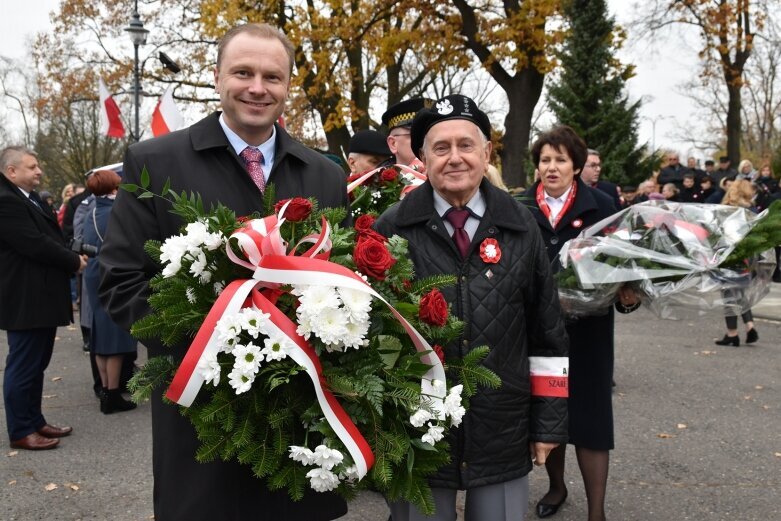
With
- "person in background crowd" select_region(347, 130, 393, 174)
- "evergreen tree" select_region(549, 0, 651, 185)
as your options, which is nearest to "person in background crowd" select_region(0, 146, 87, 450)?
"person in background crowd" select_region(347, 130, 393, 174)

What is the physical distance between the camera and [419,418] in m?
1.82

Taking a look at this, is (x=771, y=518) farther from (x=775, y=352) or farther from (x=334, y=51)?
(x=334, y=51)

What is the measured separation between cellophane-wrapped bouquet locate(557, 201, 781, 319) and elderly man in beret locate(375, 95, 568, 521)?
0.73 m

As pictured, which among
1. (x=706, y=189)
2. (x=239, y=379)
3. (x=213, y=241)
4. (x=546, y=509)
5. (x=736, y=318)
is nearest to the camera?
(x=239, y=379)

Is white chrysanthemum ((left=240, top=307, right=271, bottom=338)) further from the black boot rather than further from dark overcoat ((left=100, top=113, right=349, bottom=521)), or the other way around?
the black boot

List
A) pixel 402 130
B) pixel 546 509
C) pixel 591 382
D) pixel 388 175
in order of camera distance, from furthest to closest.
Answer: pixel 402 130 → pixel 388 175 → pixel 546 509 → pixel 591 382

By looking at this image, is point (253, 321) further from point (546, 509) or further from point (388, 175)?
point (546, 509)

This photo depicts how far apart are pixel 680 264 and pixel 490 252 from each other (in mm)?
1222

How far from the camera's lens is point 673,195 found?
49.6 ft

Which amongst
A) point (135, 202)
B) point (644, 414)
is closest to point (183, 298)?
point (135, 202)

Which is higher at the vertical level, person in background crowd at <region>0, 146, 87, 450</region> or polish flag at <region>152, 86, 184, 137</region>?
polish flag at <region>152, 86, 184, 137</region>

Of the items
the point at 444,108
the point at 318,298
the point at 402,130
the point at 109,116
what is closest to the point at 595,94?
the point at 109,116

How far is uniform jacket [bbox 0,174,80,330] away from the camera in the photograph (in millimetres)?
5336

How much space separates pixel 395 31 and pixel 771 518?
14103 mm
